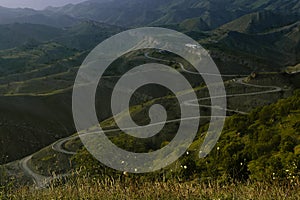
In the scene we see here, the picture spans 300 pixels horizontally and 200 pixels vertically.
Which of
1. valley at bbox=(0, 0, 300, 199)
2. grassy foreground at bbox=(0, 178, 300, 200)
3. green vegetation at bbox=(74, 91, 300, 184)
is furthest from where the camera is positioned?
green vegetation at bbox=(74, 91, 300, 184)

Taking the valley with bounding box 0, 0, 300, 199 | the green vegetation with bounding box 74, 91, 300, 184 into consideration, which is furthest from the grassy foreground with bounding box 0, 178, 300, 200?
the green vegetation with bounding box 74, 91, 300, 184

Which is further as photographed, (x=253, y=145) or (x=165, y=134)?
(x=165, y=134)

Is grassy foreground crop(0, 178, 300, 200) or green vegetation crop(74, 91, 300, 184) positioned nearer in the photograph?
grassy foreground crop(0, 178, 300, 200)

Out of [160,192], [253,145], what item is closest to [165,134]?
[253,145]

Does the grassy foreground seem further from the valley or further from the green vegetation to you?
the green vegetation

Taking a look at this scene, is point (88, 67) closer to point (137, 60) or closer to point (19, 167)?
point (137, 60)

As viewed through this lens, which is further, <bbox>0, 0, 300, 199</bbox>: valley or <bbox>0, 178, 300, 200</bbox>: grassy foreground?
<bbox>0, 0, 300, 199</bbox>: valley

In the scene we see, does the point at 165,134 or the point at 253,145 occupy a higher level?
the point at 253,145

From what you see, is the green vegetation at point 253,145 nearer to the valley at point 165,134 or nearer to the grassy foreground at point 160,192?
the valley at point 165,134

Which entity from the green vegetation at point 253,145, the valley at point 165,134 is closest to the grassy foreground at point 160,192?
the valley at point 165,134

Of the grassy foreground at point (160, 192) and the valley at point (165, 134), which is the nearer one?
the grassy foreground at point (160, 192)

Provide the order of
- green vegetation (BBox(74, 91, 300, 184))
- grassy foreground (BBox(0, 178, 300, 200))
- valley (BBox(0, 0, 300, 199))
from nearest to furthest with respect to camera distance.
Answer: grassy foreground (BBox(0, 178, 300, 200)) < valley (BBox(0, 0, 300, 199)) < green vegetation (BBox(74, 91, 300, 184))

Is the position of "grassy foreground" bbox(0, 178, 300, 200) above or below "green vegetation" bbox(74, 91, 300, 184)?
above

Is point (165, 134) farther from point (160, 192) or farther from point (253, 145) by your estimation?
point (160, 192)
